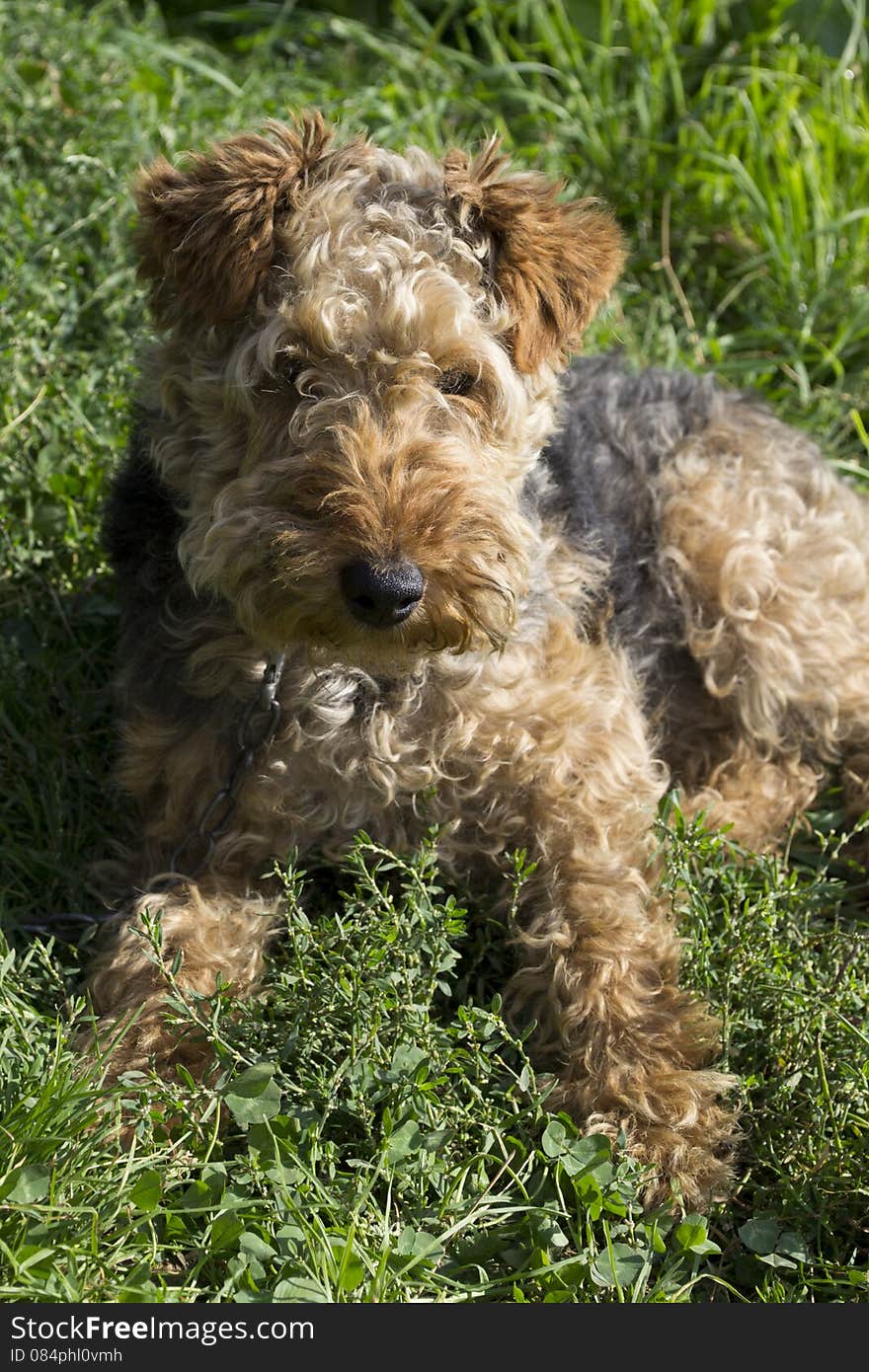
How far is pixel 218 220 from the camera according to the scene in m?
2.74

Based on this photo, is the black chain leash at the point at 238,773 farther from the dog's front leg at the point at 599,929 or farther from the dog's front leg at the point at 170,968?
the dog's front leg at the point at 599,929

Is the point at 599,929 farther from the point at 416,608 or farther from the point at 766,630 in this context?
the point at 766,630

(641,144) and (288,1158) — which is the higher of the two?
(641,144)

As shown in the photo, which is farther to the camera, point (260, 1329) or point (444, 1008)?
point (444, 1008)

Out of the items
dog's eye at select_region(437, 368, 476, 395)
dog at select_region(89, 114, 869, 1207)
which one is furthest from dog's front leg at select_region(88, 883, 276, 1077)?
dog's eye at select_region(437, 368, 476, 395)

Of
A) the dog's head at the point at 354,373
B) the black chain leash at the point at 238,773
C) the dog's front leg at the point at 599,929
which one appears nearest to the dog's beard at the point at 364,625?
the dog's head at the point at 354,373

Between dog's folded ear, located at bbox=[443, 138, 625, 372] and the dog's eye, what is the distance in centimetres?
14

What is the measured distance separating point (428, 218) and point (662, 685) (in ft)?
5.08

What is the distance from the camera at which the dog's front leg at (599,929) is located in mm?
2877

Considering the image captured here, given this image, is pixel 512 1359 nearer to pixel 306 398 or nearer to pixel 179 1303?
pixel 179 1303

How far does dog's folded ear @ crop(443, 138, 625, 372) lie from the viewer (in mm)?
2904

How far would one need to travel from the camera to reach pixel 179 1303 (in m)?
2.38

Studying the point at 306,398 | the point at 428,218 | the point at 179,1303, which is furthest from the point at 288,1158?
the point at 428,218

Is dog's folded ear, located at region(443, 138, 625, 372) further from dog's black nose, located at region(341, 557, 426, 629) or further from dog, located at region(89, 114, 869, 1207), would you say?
dog's black nose, located at region(341, 557, 426, 629)
